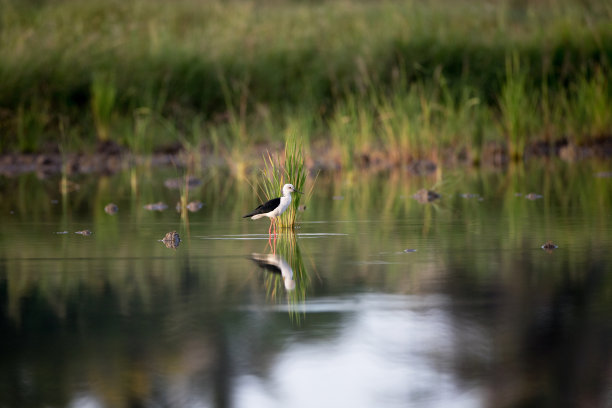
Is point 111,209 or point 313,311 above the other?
point 111,209

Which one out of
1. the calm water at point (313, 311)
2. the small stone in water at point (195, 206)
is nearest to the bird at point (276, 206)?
the calm water at point (313, 311)

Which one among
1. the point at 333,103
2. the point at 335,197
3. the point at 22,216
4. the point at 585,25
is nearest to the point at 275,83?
the point at 333,103

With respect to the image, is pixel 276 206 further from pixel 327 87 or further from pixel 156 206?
pixel 327 87

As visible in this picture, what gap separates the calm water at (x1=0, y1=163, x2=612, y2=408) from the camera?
3551mm

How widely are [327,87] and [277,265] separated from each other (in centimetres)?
→ 1318

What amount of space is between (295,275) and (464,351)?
6.07 ft

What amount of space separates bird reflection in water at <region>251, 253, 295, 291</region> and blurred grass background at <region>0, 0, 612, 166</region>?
7.09 m

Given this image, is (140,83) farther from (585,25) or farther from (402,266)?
(402,266)

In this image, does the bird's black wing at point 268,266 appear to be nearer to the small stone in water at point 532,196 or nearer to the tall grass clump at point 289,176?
the tall grass clump at point 289,176

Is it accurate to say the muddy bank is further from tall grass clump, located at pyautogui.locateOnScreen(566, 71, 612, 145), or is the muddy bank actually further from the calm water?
the calm water

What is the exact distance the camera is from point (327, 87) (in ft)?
62.2

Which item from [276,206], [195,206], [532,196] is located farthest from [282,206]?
[532,196]

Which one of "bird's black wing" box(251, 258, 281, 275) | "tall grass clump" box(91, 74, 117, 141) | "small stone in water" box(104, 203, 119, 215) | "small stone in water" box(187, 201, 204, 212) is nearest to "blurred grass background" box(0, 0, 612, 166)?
"tall grass clump" box(91, 74, 117, 141)

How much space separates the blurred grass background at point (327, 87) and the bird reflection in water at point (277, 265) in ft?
23.2
